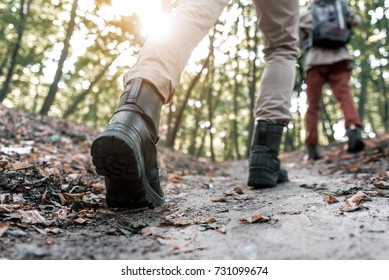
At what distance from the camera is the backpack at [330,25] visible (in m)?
4.43

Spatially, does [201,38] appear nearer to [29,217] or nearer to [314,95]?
[29,217]

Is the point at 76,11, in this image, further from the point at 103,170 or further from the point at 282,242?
the point at 282,242

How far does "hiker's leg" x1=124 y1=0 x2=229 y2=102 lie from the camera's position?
1.45 meters

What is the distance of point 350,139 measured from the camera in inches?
175

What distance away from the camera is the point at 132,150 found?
49.3 inches

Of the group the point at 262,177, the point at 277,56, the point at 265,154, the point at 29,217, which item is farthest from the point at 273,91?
the point at 29,217

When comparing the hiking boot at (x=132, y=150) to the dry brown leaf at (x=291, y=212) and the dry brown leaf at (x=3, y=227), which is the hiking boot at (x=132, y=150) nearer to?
the dry brown leaf at (x=3, y=227)

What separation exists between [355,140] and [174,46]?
3.67 meters

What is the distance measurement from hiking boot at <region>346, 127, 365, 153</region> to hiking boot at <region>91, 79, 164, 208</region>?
3597mm

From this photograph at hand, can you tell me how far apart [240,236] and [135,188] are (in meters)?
0.53

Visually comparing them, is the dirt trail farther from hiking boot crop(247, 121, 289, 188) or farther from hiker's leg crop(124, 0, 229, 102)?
hiker's leg crop(124, 0, 229, 102)
